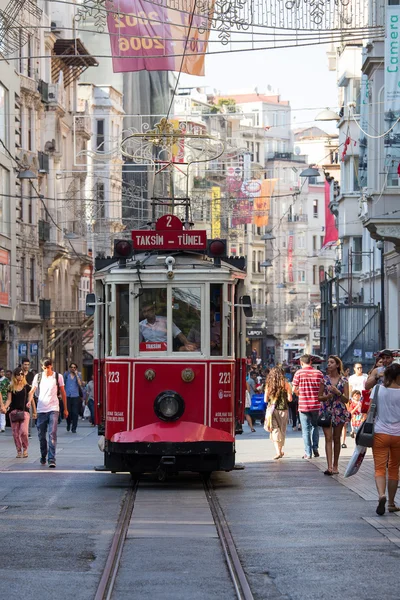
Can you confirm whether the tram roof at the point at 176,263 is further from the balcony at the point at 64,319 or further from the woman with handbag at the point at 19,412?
the balcony at the point at 64,319

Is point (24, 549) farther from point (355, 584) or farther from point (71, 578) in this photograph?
point (355, 584)

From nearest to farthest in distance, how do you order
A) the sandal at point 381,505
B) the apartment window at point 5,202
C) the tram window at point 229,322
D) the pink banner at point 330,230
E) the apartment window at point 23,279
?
the sandal at point 381,505
the tram window at point 229,322
the apartment window at point 5,202
the apartment window at point 23,279
the pink banner at point 330,230

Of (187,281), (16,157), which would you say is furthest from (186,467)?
(16,157)

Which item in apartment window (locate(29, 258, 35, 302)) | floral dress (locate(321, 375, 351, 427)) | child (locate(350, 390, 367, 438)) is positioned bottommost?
child (locate(350, 390, 367, 438))

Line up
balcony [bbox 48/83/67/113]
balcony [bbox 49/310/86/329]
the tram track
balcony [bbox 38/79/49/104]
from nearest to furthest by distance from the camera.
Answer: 1. the tram track
2. balcony [bbox 38/79/49/104]
3. balcony [bbox 48/83/67/113]
4. balcony [bbox 49/310/86/329]

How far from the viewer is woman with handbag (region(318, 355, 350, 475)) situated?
1908 cm

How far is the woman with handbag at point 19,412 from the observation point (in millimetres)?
22891

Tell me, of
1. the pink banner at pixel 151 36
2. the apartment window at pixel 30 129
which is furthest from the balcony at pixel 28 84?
the pink banner at pixel 151 36

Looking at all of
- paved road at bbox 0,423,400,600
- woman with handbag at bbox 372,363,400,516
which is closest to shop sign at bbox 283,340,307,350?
paved road at bbox 0,423,400,600

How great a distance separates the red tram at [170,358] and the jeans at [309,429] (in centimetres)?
354

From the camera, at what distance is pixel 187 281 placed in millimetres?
17297

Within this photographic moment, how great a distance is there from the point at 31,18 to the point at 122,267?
38.1m

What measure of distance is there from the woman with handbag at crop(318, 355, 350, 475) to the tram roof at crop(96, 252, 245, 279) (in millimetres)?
2582

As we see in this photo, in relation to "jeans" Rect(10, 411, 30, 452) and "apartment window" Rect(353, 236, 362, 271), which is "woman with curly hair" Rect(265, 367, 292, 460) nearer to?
"jeans" Rect(10, 411, 30, 452)
